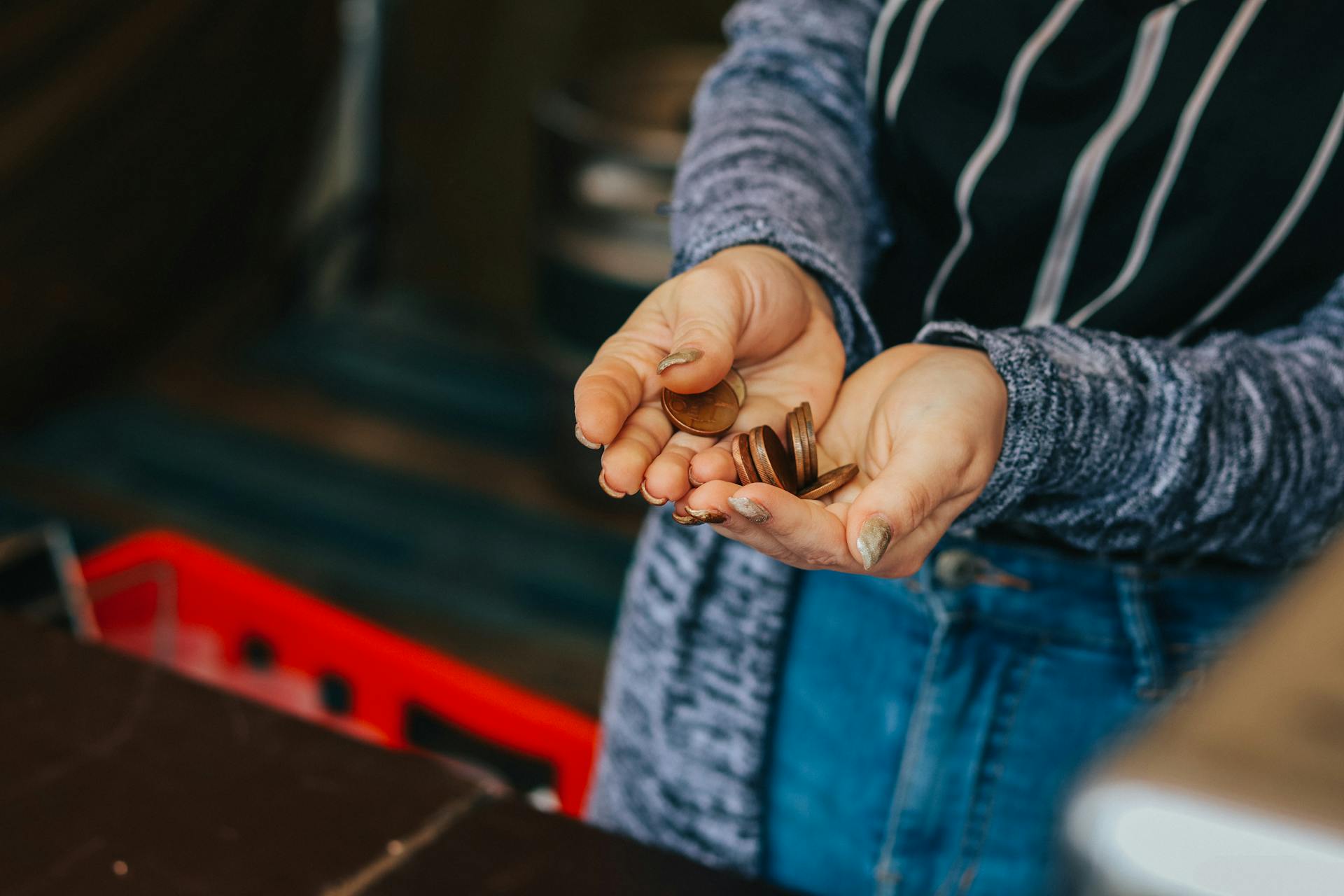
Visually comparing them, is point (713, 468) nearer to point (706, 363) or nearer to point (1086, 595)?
point (706, 363)

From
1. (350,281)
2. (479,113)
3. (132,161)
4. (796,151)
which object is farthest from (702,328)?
(350,281)

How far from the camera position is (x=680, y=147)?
198cm

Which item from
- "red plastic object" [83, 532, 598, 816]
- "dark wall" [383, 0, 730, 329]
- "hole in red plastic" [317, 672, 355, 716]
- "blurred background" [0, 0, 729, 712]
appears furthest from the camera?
"dark wall" [383, 0, 730, 329]

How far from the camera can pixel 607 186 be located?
2057 millimetres

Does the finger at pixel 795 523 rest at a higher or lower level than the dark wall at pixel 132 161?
higher

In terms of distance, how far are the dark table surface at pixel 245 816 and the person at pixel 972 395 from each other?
0.51 feet

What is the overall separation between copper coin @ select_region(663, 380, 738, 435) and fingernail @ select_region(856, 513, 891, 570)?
0.12 metres

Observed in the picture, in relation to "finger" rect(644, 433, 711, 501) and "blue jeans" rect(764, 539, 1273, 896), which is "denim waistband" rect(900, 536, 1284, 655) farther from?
"finger" rect(644, 433, 711, 501)

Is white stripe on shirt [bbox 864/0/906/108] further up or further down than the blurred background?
further up

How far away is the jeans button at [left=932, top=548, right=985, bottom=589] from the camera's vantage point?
732 mm

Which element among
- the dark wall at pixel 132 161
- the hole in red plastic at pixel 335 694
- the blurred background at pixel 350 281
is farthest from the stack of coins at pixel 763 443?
the dark wall at pixel 132 161

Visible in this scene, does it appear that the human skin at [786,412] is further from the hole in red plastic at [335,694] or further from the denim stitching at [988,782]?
the hole in red plastic at [335,694]

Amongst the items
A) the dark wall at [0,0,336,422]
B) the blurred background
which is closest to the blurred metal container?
the blurred background

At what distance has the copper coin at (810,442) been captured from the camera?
0.61m
